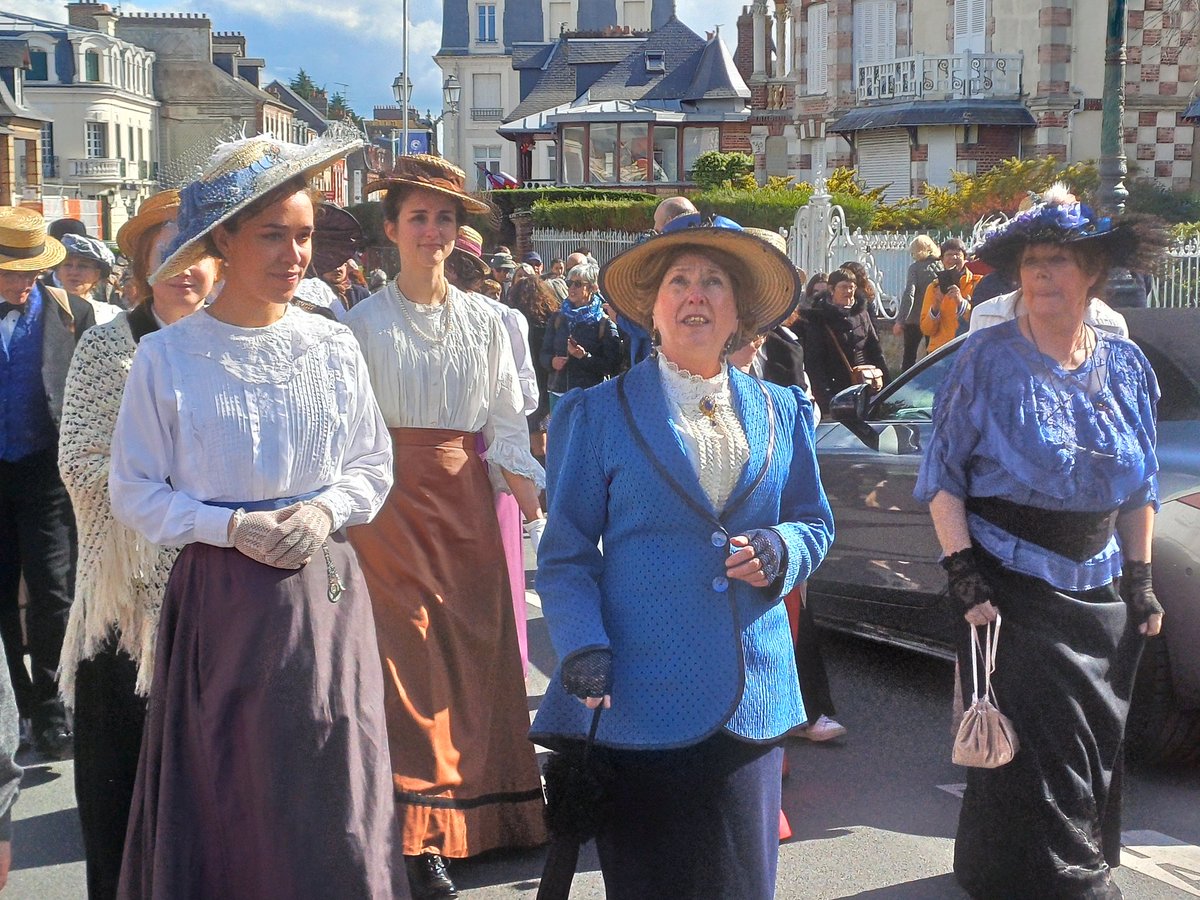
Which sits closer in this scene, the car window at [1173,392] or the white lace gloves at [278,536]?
the white lace gloves at [278,536]

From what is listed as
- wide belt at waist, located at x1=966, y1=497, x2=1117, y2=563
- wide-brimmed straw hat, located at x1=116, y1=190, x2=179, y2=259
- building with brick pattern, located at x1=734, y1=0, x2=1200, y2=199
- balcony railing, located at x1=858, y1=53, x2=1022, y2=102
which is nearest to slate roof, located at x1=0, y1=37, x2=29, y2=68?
building with brick pattern, located at x1=734, y1=0, x2=1200, y2=199

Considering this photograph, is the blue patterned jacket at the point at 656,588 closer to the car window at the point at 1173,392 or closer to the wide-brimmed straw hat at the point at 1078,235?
the wide-brimmed straw hat at the point at 1078,235

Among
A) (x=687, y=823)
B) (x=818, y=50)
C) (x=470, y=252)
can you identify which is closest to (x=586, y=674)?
(x=687, y=823)

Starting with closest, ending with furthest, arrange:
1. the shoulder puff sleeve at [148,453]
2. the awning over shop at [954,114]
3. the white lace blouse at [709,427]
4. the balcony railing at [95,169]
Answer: the shoulder puff sleeve at [148,453] < the white lace blouse at [709,427] < the awning over shop at [954,114] < the balcony railing at [95,169]

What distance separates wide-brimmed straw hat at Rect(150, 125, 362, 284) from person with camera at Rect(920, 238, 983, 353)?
10.4 metres

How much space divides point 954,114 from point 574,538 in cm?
2959

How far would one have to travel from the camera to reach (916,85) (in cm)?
3234

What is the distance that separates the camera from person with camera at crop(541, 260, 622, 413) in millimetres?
12828

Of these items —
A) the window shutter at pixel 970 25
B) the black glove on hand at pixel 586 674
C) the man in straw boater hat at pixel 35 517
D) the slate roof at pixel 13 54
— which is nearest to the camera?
the black glove on hand at pixel 586 674

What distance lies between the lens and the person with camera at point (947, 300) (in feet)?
43.8

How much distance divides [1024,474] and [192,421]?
2171 millimetres

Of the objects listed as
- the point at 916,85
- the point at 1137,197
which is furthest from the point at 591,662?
the point at 916,85

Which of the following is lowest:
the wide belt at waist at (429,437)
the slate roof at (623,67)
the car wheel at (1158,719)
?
the car wheel at (1158,719)

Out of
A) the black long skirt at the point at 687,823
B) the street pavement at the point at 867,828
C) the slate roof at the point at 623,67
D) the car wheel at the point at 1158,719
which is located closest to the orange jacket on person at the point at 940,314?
the street pavement at the point at 867,828
